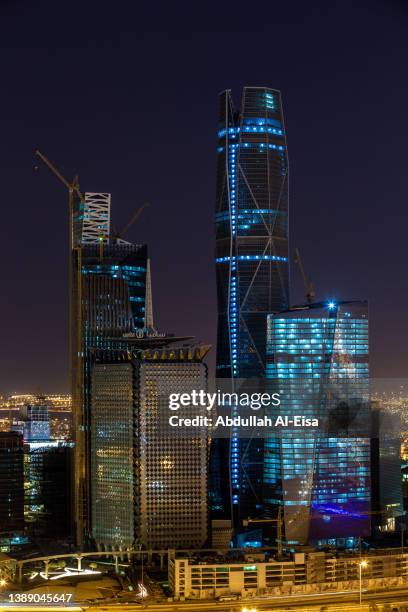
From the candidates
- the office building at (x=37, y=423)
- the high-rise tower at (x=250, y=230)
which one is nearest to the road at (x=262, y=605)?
the high-rise tower at (x=250, y=230)

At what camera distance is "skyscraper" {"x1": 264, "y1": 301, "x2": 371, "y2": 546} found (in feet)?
296

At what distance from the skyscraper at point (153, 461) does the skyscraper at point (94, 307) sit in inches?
173

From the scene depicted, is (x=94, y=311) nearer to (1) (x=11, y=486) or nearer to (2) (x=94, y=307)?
(2) (x=94, y=307)

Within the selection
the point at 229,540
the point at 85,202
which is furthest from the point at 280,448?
the point at 85,202

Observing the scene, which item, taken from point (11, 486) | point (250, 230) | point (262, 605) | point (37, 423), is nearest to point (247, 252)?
point (250, 230)

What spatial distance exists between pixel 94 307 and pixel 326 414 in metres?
18.7

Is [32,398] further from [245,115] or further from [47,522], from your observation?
[245,115]

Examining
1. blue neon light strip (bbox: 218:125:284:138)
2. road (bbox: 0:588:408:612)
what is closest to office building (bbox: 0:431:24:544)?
blue neon light strip (bbox: 218:125:284:138)

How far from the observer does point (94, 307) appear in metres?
95.9

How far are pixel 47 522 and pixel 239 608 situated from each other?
3788 cm

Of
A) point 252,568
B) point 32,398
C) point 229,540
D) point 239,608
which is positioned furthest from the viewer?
point 32,398

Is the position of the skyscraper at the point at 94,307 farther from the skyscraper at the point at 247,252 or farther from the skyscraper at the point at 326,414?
the skyscraper at the point at 326,414

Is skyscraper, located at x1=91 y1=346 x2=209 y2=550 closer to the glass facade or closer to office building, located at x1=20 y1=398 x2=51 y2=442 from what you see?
the glass facade

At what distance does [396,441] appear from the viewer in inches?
3907
